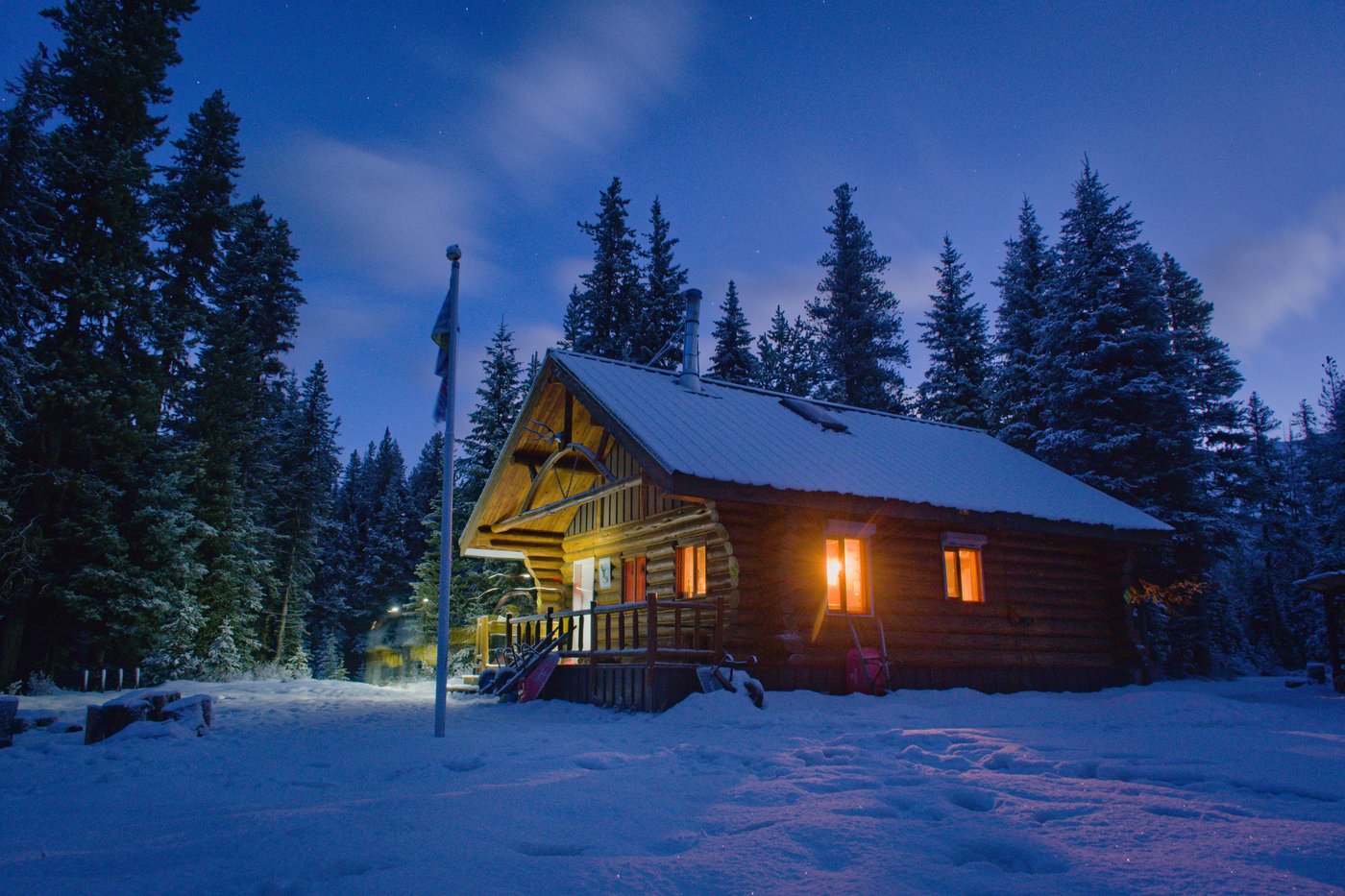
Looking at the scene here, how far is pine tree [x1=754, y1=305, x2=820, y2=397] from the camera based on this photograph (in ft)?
132

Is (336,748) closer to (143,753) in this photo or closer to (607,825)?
(143,753)

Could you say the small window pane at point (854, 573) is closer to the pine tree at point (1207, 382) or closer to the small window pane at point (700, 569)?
the small window pane at point (700, 569)

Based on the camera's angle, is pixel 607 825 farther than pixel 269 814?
No

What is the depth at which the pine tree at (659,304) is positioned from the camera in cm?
3369

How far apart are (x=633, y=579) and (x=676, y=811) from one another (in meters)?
12.6

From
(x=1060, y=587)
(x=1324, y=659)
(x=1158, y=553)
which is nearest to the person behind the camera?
(x=1060, y=587)

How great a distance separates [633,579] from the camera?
17.2 m

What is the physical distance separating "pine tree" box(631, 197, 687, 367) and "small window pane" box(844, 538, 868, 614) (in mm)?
19458

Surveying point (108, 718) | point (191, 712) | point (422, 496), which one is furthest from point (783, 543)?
point (422, 496)

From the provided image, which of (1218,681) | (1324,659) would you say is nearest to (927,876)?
(1218,681)

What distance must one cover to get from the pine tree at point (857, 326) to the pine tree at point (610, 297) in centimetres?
919

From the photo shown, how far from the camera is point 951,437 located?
21703 millimetres

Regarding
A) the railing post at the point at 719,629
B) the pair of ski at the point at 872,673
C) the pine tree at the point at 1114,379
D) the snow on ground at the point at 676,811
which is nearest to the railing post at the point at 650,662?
the railing post at the point at 719,629

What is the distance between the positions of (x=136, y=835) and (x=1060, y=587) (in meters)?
17.2
